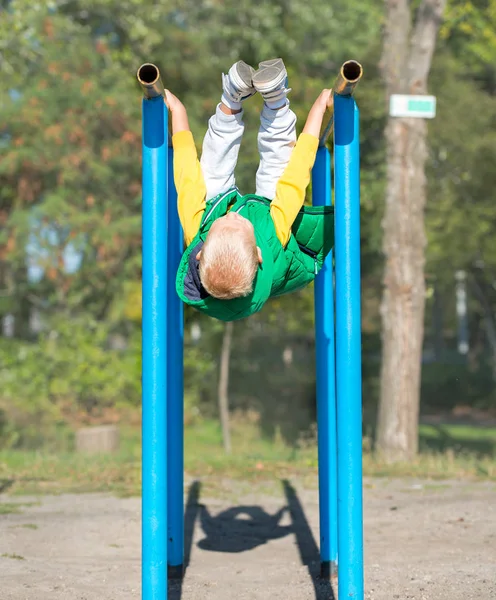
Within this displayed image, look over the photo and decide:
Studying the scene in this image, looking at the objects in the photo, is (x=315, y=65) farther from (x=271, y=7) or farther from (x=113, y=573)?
(x=113, y=573)

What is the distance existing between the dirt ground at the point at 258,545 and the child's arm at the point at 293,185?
5.36ft

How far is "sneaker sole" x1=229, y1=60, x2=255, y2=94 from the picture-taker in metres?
2.98

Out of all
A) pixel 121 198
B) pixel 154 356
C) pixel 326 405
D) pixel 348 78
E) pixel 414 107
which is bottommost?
pixel 326 405

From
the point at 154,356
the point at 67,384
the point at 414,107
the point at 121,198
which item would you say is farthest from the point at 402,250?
the point at 121,198

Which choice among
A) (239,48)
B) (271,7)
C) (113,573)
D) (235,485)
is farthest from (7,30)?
(113,573)

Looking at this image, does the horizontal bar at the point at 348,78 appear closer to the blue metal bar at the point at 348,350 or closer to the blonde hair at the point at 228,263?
the blue metal bar at the point at 348,350

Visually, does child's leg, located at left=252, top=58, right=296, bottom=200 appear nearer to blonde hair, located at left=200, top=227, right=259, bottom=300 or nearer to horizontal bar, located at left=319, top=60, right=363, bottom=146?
horizontal bar, located at left=319, top=60, right=363, bottom=146

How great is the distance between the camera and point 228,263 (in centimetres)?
261

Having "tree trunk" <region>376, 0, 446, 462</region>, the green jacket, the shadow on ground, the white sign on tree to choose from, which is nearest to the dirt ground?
the shadow on ground

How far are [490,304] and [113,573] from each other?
51.3 feet

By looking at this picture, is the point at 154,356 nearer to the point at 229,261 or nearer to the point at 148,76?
the point at 229,261

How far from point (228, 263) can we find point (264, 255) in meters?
0.21

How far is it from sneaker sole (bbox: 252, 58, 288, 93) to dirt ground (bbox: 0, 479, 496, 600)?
2088 millimetres

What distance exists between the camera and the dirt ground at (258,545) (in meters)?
3.59
